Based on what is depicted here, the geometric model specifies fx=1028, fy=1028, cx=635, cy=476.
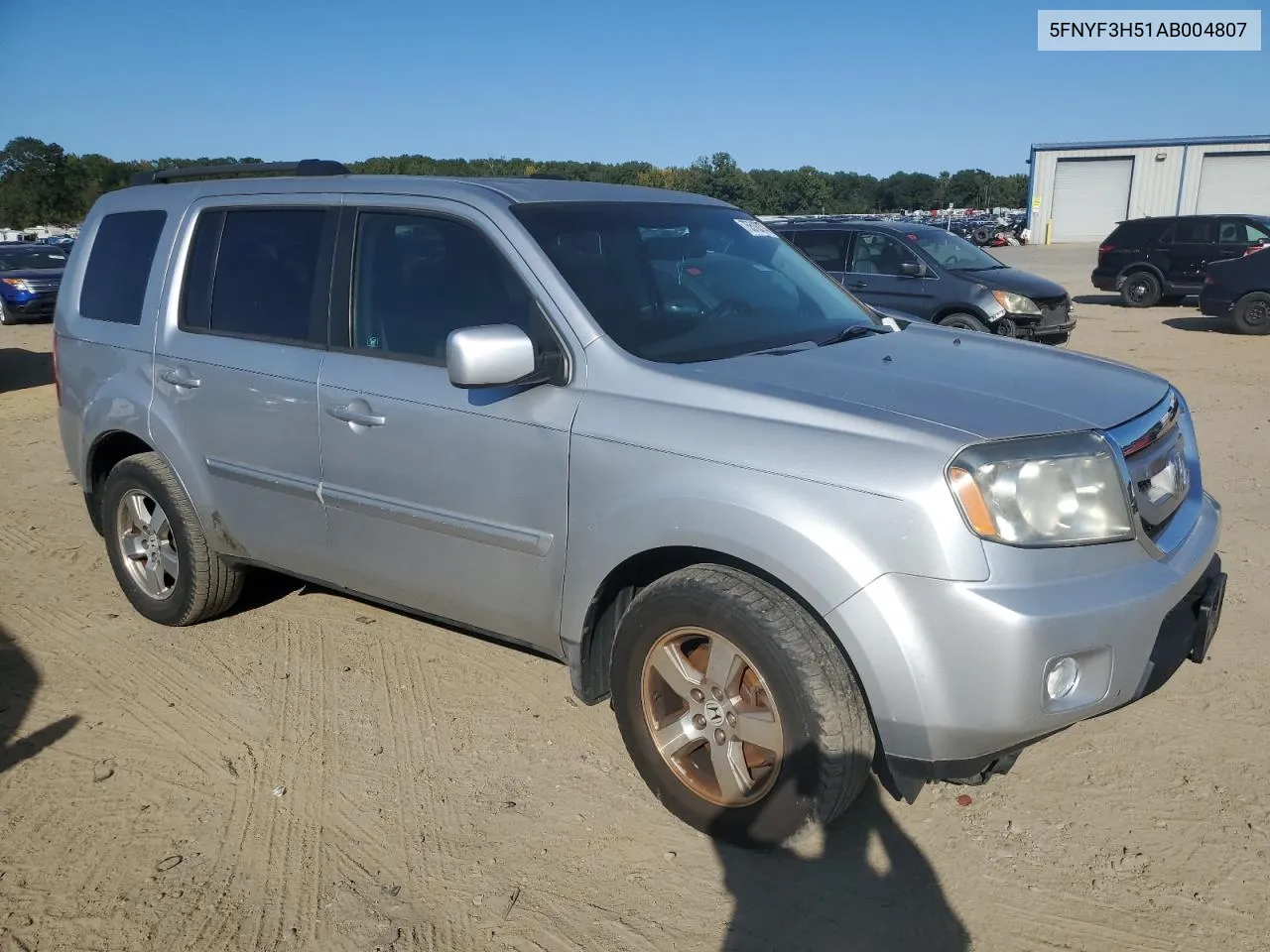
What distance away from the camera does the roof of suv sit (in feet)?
11.9

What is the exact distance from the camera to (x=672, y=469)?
291 cm

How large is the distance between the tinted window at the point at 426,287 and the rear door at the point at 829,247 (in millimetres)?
8967

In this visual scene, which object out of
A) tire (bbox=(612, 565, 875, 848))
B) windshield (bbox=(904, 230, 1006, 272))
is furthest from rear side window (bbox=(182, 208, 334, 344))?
windshield (bbox=(904, 230, 1006, 272))

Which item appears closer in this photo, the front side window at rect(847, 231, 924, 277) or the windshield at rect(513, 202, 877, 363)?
the windshield at rect(513, 202, 877, 363)

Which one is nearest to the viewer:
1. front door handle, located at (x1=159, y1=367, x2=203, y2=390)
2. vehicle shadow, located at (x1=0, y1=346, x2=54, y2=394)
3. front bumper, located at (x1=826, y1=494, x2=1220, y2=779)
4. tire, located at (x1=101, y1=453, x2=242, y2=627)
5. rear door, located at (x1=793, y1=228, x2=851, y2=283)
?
front bumper, located at (x1=826, y1=494, x2=1220, y2=779)

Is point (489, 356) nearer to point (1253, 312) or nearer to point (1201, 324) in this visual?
point (1253, 312)

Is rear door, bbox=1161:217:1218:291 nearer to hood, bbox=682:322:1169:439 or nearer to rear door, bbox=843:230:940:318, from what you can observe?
rear door, bbox=843:230:940:318

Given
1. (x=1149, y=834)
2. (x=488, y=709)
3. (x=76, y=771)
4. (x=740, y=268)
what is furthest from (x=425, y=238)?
(x=1149, y=834)

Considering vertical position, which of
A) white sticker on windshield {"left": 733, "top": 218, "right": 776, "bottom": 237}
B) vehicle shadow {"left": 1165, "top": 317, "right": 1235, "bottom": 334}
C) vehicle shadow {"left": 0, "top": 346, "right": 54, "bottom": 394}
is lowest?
vehicle shadow {"left": 0, "top": 346, "right": 54, "bottom": 394}

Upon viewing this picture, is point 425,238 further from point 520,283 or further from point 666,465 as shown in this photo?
point 666,465

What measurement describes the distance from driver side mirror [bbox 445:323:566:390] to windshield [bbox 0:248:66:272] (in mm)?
21736

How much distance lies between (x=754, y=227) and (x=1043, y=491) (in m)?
2.15

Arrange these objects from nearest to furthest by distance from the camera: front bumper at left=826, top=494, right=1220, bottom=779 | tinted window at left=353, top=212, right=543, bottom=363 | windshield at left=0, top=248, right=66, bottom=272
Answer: front bumper at left=826, top=494, right=1220, bottom=779 < tinted window at left=353, top=212, right=543, bottom=363 < windshield at left=0, top=248, right=66, bottom=272

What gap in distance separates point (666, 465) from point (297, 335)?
1773mm
